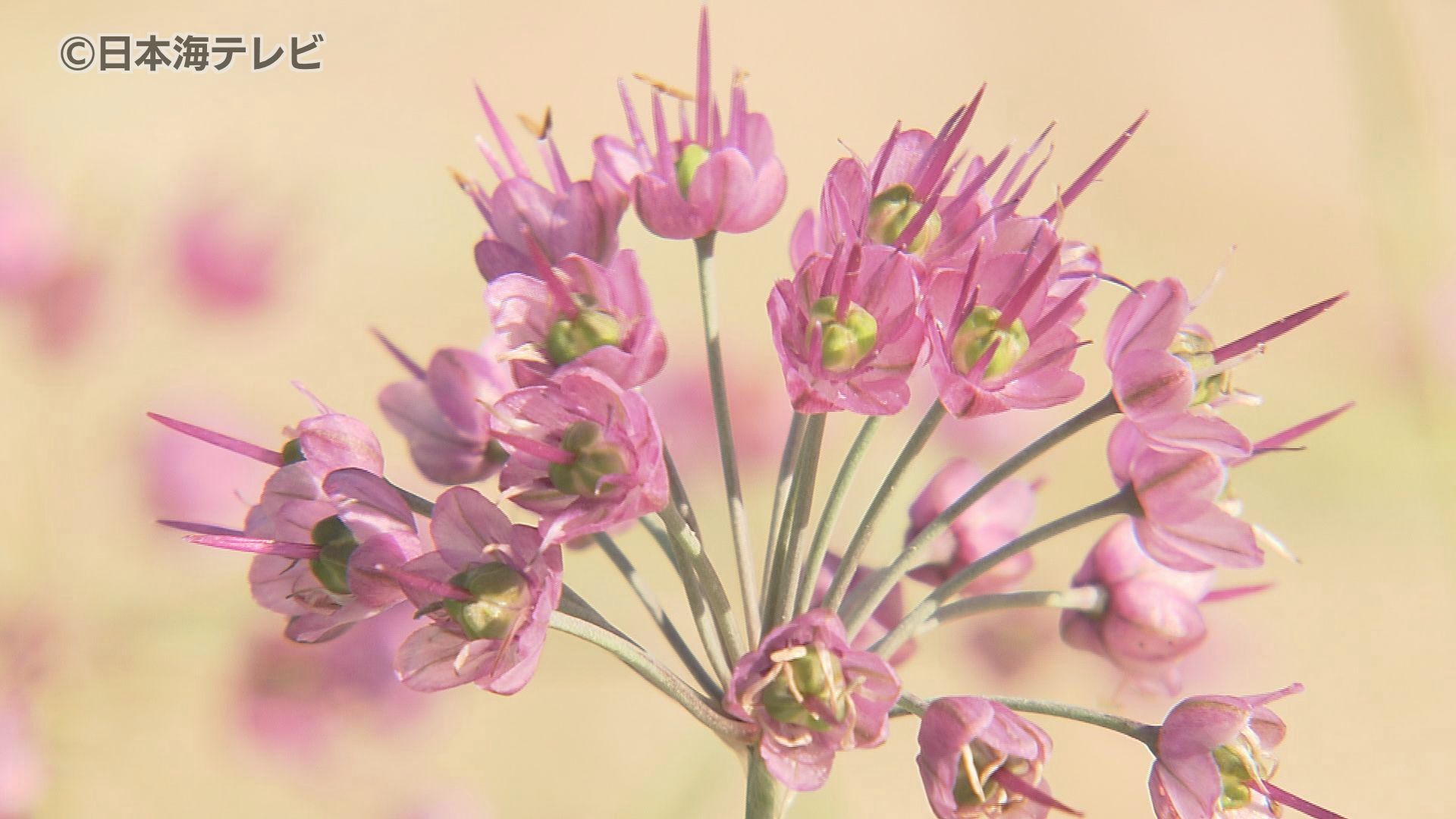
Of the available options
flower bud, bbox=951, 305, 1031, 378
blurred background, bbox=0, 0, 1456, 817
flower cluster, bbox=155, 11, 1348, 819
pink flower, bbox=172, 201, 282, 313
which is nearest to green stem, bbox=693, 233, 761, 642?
flower cluster, bbox=155, 11, 1348, 819

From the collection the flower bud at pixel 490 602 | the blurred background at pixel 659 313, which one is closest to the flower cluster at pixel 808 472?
the flower bud at pixel 490 602

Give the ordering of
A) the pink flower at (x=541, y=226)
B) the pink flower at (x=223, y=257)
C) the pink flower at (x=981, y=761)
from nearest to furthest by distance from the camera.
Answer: the pink flower at (x=981, y=761)
the pink flower at (x=541, y=226)
the pink flower at (x=223, y=257)

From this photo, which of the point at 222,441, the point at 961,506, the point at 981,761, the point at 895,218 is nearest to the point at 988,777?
the point at 981,761

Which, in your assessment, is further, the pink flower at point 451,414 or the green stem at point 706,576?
the pink flower at point 451,414

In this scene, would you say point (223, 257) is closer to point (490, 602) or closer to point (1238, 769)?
point (490, 602)

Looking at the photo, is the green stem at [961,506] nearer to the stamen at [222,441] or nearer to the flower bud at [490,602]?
the flower bud at [490,602]

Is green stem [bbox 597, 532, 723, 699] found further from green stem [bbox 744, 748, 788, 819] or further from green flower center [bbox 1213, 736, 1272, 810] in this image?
green flower center [bbox 1213, 736, 1272, 810]

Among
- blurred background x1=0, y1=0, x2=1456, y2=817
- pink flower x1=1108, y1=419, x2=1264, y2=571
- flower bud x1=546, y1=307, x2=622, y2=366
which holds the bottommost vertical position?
blurred background x1=0, y1=0, x2=1456, y2=817
